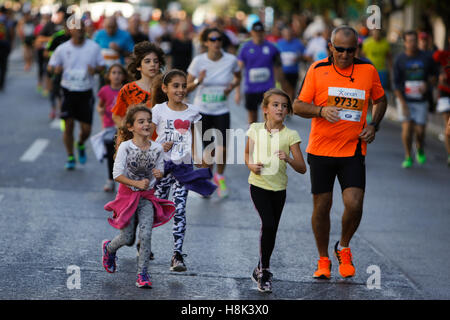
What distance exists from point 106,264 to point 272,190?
1.32 metres

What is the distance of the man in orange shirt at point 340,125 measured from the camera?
21.9 feet

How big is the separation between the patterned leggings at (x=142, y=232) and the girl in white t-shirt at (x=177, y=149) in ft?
1.74

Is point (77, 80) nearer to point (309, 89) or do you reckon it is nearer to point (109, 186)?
point (109, 186)

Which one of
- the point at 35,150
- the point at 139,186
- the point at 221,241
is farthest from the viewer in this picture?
the point at 35,150

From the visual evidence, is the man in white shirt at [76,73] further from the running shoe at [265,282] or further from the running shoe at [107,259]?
the running shoe at [265,282]

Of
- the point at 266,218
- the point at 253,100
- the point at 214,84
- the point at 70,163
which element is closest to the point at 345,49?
the point at 266,218

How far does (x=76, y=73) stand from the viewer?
11.7m

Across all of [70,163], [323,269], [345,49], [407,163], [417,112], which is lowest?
[407,163]

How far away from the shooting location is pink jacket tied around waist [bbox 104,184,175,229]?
637cm

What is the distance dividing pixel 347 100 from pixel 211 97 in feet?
12.3

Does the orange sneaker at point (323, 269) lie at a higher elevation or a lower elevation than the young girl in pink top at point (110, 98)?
lower

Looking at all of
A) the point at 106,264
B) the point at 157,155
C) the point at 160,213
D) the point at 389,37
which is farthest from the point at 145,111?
the point at 389,37

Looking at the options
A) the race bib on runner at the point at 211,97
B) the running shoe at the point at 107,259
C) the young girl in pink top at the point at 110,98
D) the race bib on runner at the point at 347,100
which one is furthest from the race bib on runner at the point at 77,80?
the race bib on runner at the point at 347,100

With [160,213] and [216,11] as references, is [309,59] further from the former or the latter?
[216,11]
